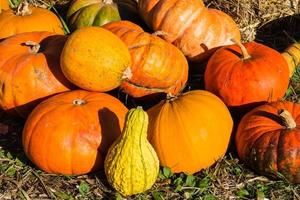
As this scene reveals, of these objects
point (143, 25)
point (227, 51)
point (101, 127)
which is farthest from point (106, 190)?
point (143, 25)

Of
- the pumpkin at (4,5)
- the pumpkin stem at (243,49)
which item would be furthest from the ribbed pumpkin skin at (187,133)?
the pumpkin at (4,5)

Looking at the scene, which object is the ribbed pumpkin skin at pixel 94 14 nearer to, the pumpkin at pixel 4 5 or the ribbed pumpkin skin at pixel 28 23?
the ribbed pumpkin skin at pixel 28 23

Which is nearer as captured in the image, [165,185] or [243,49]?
[165,185]

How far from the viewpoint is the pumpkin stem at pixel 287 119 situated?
11.8ft

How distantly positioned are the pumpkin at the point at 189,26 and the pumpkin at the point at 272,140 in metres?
0.93

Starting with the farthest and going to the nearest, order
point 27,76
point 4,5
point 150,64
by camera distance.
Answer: point 4,5 < point 150,64 < point 27,76

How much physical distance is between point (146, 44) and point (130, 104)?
58 cm


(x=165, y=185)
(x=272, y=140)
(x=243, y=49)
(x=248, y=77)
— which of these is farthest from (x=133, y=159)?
(x=243, y=49)

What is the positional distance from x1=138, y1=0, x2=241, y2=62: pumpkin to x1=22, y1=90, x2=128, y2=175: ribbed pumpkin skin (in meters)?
1.11

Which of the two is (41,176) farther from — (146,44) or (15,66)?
(146,44)

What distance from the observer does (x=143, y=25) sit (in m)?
5.12

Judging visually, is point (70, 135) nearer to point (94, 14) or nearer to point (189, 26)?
point (189, 26)

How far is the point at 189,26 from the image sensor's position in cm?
452

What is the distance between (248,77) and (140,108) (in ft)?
3.66
